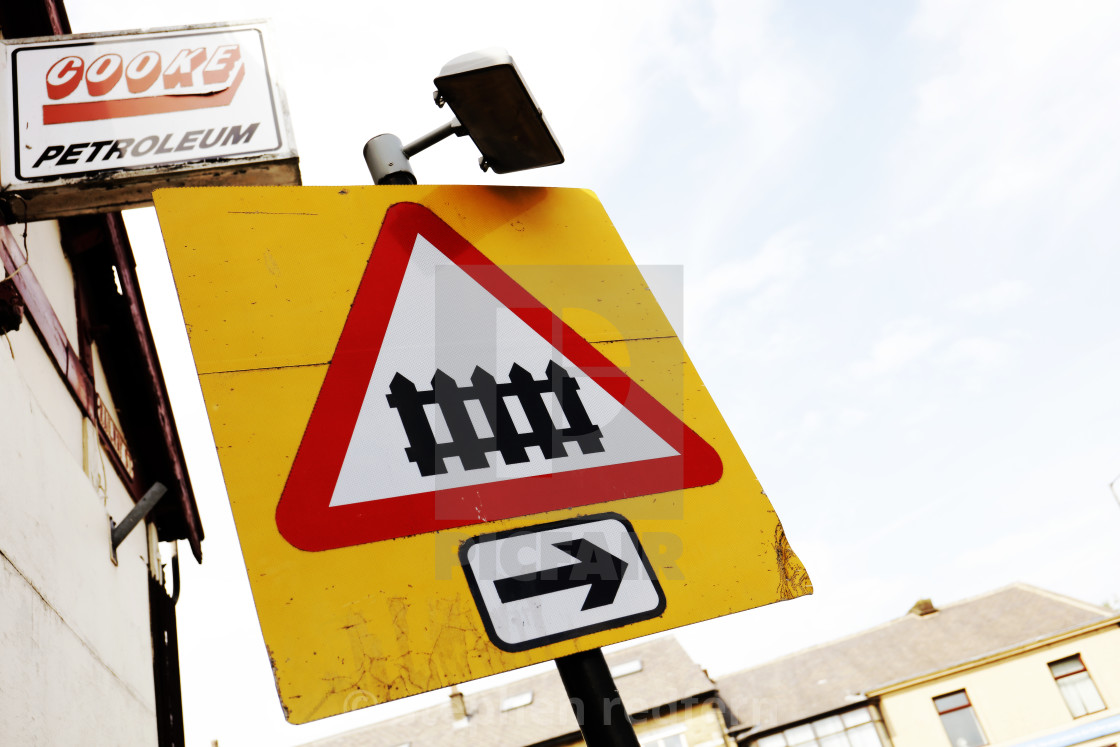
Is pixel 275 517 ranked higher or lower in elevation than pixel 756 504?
higher

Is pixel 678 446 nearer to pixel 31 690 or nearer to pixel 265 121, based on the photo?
pixel 265 121

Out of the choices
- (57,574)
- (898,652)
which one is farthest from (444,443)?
(898,652)

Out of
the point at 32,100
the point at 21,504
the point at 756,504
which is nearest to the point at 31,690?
the point at 21,504

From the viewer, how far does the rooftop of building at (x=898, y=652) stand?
73.3 feet

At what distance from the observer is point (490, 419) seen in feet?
5.02

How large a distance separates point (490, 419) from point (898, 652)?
88.3ft

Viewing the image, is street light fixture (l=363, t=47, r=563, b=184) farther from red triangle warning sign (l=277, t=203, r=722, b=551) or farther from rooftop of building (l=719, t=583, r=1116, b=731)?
rooftop of building (l=719, t=583, r=1116, b=731)

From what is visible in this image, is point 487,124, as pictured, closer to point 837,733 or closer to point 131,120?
point 131,120

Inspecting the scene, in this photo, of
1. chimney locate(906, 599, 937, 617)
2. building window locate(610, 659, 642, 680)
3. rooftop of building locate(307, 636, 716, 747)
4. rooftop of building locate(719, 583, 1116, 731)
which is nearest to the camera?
rooftop of building locate(307, 636, 716, 747)

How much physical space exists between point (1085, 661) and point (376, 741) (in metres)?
21.8

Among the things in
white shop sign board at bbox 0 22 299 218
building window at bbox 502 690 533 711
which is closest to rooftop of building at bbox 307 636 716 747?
building window at bbox 502 690 533 711

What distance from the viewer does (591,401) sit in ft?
5.51

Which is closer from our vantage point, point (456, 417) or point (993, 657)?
point (456, 417)

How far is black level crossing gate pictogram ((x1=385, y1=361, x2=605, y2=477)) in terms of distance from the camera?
1457 millimetres
